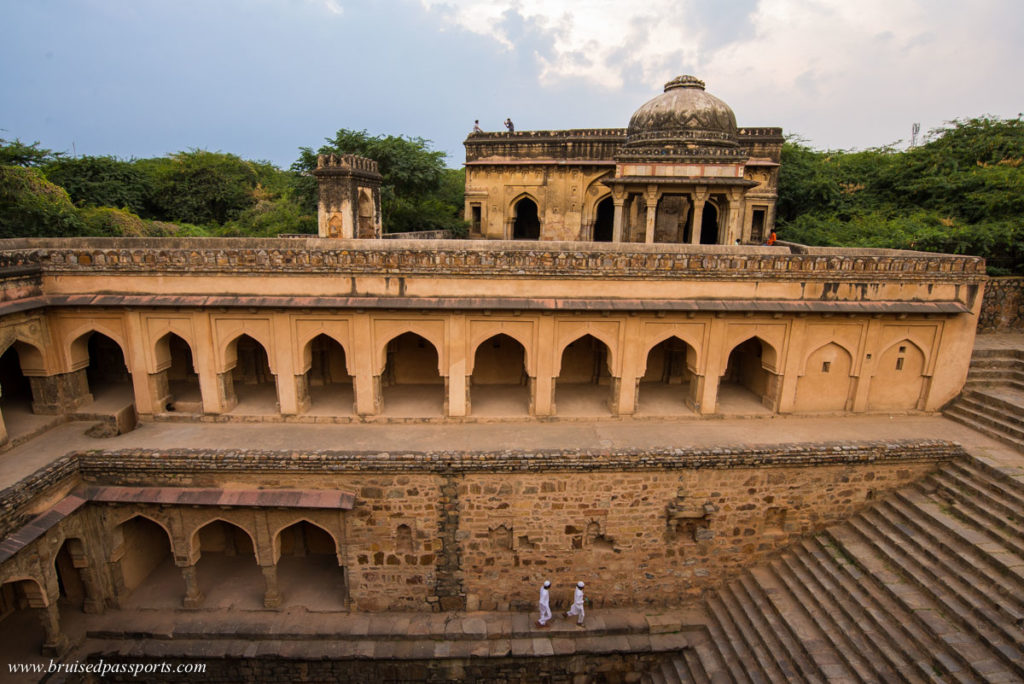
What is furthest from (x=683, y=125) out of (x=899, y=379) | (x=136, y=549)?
(x=136, y=549)

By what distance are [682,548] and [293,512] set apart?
6299mm

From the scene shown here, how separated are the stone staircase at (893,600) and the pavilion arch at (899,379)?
1.86 metres

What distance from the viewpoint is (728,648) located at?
8633 millimetres

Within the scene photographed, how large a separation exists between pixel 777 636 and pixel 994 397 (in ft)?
21.0

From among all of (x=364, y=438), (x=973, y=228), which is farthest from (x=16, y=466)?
(x=973, y=228)

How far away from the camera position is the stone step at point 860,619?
22.9 feet

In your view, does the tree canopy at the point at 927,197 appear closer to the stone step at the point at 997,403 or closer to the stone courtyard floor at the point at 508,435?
the stone step at the point at 997,403

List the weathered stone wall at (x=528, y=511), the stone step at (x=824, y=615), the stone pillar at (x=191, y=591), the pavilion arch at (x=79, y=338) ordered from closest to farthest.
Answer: the stone step at (x=824, y=615), the weathered stone wall at (x=528, y=511), the stone pillar at (x=191, y=591), the pavilion arch at (x=79, y=338)

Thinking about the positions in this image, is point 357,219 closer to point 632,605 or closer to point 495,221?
point 495,221

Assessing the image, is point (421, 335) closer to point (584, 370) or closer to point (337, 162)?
point (584, 370)

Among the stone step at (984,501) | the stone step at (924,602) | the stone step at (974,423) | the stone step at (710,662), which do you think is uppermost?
the stone step at (974,423)

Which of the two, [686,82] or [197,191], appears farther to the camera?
[197,191]

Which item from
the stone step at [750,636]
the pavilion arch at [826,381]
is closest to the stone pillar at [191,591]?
the stone step at [750,636]

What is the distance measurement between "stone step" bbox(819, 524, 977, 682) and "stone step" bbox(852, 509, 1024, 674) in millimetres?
274
